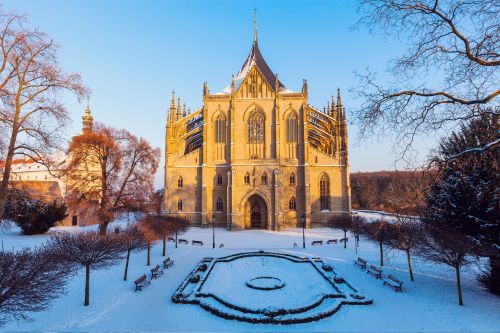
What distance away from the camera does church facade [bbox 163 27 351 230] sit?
118 ft

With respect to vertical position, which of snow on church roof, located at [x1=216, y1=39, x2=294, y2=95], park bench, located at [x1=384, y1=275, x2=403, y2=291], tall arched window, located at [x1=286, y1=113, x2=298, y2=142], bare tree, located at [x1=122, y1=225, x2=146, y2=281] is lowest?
park bench, located at [x1=384, y1=275, x2=403, y2=291]

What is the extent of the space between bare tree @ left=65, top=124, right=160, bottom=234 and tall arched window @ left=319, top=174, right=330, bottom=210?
22.1 m

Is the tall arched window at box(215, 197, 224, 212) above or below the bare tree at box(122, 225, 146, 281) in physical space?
above

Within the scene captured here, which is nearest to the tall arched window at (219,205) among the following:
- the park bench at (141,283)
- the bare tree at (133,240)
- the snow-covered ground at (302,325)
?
the snow-covered ground at (302,325)

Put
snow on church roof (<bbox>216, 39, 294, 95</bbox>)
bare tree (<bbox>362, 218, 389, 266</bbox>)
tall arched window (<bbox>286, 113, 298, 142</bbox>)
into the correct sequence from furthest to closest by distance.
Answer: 1. snow on church roof (<bbox>216, 39, 294, 95</bbox>)
2. tall arched window (<bbox>286, 113, 298, 142</bbox>)
3. bare tree (<bbox>362, 218, 389, 266</bbox>)

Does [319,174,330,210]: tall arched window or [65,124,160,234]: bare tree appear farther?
[319,174,330,210]: tall arched window

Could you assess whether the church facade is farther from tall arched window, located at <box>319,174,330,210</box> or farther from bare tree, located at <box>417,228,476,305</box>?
bare tree, located at <box>417,228,476,305</box>

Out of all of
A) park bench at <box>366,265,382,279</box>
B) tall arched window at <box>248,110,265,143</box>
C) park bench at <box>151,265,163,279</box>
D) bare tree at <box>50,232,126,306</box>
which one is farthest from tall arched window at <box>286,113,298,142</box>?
bare tree at <box>50,232,126,306</box>

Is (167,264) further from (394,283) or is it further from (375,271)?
(394,283)

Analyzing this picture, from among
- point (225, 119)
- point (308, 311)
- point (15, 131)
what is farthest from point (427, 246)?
point (225, 119)

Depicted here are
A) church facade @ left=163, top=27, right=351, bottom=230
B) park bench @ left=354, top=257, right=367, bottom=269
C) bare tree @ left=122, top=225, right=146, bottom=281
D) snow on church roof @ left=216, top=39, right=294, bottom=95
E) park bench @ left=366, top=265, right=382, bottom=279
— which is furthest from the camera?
snow on church roof @ left=216, top=39, right=294, bottom=95

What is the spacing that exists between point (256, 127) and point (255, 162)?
215 inches

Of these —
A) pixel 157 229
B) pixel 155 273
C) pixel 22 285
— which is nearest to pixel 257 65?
pixel 157 229

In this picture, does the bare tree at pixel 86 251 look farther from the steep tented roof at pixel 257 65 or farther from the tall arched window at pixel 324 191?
the steep tented roof at pixel 257 65
